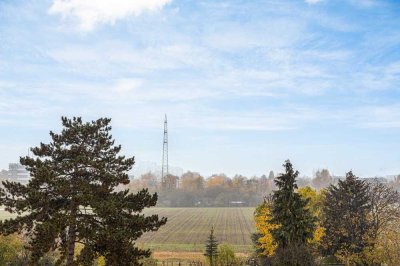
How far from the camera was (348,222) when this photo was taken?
46719 mm

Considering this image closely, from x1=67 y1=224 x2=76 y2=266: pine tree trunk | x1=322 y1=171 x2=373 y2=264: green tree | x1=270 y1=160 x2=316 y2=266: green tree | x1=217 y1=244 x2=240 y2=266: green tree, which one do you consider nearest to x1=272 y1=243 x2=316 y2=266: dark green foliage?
x1=270 y1=160 x2=316 y2=266: green tree

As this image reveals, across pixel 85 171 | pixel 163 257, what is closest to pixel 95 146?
pixel 85 171

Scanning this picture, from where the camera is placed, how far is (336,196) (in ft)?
162

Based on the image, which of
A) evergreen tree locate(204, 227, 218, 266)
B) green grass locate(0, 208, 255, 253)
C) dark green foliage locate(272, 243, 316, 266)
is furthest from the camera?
green grass locate(0, 208, 255, 253)

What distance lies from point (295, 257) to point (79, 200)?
19029 millimetres

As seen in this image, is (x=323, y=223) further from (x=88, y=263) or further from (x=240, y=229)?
(x=240, y=229)

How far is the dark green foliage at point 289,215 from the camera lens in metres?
35.8

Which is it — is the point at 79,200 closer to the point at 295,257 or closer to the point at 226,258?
the point at 295,257

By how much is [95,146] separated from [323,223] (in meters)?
36.0

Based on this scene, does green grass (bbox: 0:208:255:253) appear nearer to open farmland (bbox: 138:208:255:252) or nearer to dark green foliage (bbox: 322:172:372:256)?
open farmland (bbox: 138:208:255:252)

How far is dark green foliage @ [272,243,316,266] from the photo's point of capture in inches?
1308

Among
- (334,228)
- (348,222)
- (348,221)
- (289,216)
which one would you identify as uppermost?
(289,216)

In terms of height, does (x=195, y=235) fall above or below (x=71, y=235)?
below

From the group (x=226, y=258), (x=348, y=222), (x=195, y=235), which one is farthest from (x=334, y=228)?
(x=195, y=235)
